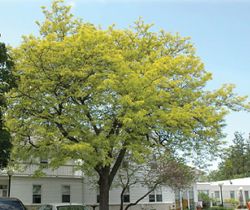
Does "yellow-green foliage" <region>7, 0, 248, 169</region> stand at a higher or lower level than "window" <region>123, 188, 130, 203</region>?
higher

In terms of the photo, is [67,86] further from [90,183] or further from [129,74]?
[90,183]

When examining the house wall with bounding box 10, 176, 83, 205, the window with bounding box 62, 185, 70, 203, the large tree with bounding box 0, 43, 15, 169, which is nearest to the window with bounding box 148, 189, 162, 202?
the house wall with bounding box 10, 176, 83, 205

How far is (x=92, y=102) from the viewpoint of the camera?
65.6 ft

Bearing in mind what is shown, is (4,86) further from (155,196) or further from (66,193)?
(155,196)

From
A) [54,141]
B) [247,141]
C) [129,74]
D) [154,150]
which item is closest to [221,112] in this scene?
[154,150]

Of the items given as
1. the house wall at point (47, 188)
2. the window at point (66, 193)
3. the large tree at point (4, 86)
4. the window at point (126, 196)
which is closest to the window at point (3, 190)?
the house wall at point (47, 188)

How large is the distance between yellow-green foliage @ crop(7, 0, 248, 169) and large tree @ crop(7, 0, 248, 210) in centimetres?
5

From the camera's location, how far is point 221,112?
21953 mm

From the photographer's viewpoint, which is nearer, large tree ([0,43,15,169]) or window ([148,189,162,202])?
large tree ([0,43,15,169])

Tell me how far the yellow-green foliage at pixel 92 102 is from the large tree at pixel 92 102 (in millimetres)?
51

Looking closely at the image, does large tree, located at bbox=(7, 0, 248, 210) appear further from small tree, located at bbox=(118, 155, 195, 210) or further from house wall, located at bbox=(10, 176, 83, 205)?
house wall, located at bbox=(10, 176, 83, 205)

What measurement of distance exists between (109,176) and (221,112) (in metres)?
7.68

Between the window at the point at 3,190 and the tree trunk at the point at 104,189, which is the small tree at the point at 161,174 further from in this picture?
the window at the point at 3,190

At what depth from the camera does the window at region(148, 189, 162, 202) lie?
34731 mm
